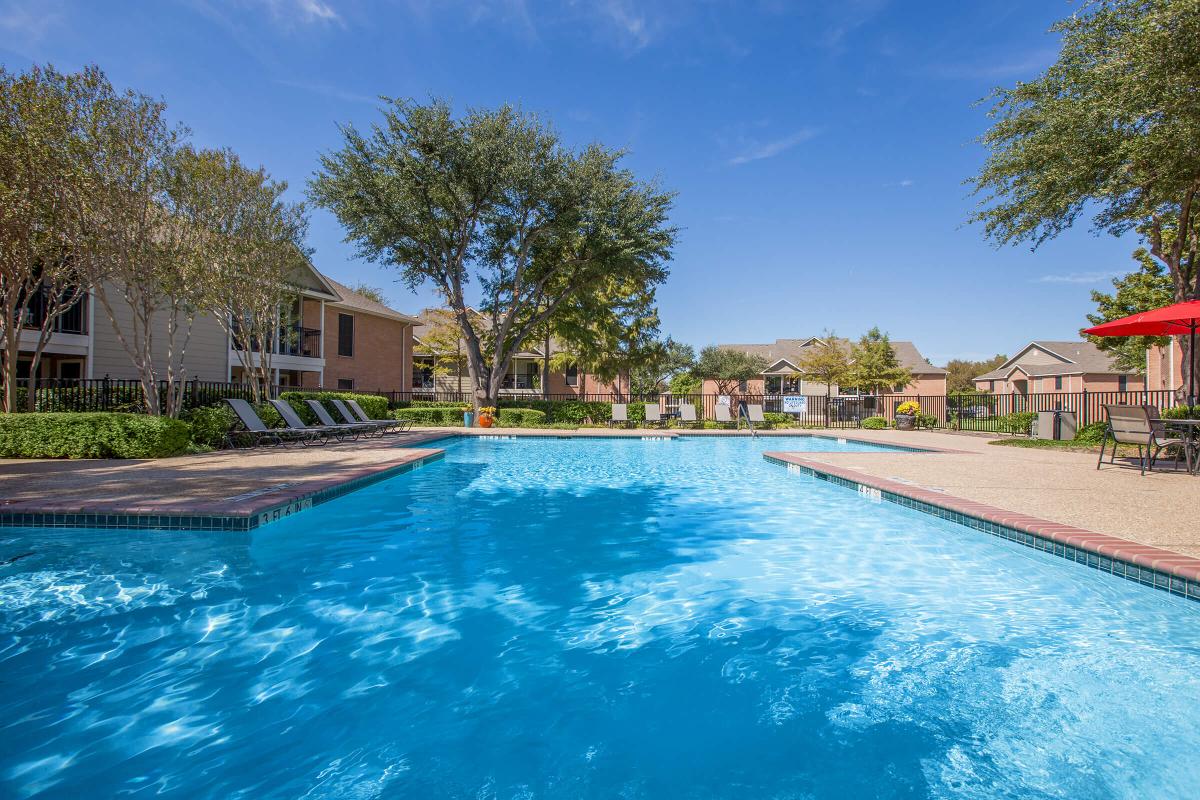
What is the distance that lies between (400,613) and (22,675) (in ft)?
6.43

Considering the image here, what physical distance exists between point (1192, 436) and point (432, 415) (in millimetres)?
20111

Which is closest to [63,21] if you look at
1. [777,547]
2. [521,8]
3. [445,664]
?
[521,8]

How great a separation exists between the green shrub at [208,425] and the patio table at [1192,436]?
16.1 m

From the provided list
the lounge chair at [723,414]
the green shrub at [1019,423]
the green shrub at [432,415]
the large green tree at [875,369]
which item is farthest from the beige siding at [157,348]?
the large green tree at [875,369]

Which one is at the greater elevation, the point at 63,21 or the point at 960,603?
the point at 63,21

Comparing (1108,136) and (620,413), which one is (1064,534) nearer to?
(1108,136)

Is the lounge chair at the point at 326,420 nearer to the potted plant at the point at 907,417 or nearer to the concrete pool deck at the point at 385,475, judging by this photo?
the concrete pool deck at the point at 385,475

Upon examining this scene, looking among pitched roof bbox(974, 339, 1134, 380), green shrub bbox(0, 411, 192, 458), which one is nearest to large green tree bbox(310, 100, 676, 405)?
green shrub bbox(0, 411, 192, 458)

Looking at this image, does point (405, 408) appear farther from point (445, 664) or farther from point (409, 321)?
point (445, 664)

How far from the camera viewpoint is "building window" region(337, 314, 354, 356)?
26.1 metres

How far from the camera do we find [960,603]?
436cm

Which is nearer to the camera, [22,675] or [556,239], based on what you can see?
[22,675]

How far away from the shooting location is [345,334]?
26.4m

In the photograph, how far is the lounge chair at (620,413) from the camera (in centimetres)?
2195
